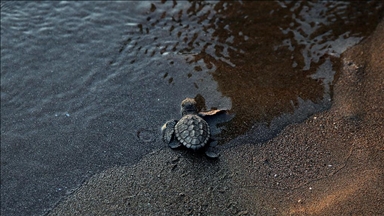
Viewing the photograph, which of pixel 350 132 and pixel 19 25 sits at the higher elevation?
pixel 19 25

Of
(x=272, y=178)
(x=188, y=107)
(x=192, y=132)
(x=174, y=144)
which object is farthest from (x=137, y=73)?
(x=272, y=178)

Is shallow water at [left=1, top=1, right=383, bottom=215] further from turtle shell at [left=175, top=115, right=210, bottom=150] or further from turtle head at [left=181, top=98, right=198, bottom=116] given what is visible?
turtle shell at [left=175, top=115, right=210, bottom=150]

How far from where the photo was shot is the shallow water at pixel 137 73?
383cm

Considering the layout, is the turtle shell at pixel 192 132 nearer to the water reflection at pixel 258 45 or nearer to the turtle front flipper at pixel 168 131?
the turtle front flipper at pixel 168 131

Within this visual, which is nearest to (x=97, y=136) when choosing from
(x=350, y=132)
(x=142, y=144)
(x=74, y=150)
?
(x=74, y=150)

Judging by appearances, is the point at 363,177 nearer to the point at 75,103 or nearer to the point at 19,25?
the point at 75,103

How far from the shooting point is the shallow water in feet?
12.6

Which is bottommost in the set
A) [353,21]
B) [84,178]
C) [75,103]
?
[84,178]

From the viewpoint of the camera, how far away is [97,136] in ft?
13.0

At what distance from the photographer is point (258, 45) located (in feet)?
16.1

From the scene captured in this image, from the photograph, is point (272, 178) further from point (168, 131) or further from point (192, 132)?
point (168, 131)

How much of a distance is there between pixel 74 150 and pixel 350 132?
9.53 feet

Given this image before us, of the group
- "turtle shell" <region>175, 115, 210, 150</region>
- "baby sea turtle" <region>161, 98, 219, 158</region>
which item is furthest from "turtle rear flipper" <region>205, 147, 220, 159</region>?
"turtle shell" <region>175, 115, 210, 150</region>

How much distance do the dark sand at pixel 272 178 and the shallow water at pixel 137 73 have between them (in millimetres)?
194
